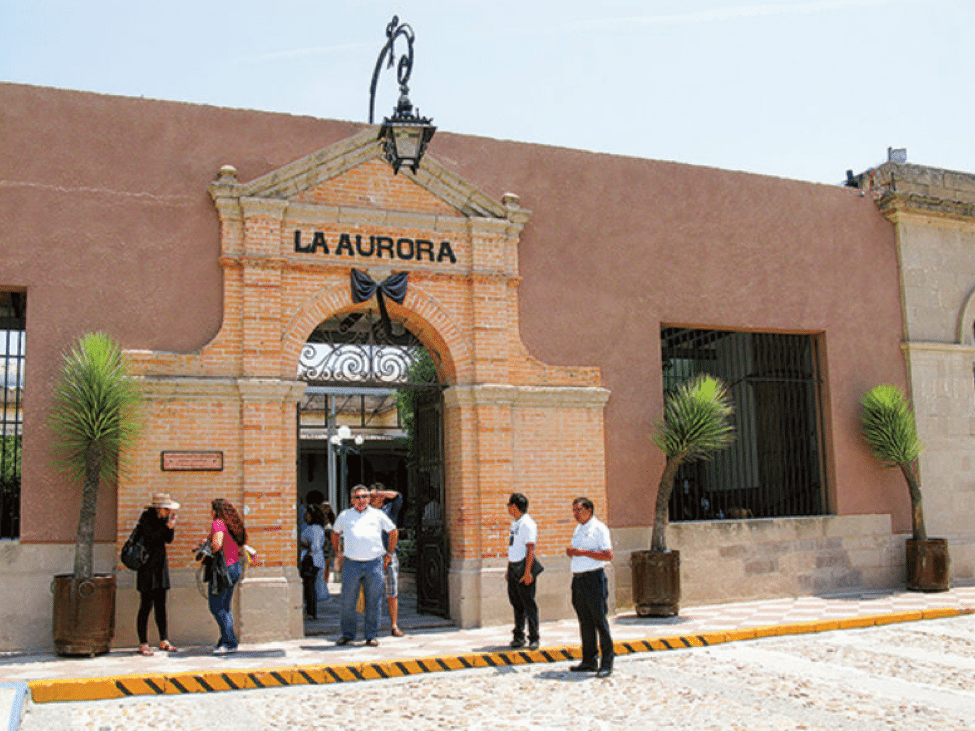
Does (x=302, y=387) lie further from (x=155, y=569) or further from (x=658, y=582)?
(x=658, y=582)

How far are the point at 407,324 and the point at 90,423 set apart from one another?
3.93 m

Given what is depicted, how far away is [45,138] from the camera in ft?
33.7

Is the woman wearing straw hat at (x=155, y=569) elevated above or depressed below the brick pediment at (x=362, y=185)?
below

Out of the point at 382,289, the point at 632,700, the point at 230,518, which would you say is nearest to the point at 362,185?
the point at 382,289

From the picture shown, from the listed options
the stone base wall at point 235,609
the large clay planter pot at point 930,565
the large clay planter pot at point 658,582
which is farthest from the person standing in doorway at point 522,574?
the large clay planter pot at point 930,565

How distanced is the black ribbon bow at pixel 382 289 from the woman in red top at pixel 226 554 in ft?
9.27

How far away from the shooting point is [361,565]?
32.7 ft

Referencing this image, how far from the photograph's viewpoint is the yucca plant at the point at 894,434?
13.5 meters

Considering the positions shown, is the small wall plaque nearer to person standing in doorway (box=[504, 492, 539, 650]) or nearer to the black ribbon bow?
the black ribbon bow

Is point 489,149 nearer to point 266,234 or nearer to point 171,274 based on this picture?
point 266,234

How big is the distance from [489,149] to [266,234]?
10.0ft

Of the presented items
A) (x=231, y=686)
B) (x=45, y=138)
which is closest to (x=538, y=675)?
(x=231, y=686)

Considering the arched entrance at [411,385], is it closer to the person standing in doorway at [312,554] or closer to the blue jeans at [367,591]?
the person standing in doorway at [312,554]

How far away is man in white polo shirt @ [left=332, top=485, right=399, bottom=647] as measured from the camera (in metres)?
9.95
